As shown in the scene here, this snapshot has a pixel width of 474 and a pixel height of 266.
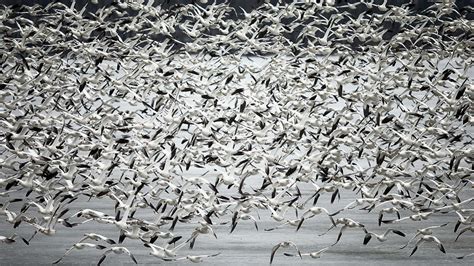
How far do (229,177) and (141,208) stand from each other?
1.10 meters

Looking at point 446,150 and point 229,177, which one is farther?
point 446,150

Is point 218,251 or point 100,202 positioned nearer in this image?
point 218,251

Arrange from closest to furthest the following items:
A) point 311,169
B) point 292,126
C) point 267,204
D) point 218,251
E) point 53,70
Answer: point 218,251
point 267,204
point 311,169
point 292,126
point 53,70

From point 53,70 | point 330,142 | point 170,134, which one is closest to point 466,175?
point 330,142

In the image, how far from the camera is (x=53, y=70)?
19203mm

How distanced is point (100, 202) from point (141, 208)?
0.69m

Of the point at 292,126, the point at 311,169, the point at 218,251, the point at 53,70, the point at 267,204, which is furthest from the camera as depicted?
the point at 53,70

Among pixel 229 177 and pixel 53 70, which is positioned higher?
pixel 229 177

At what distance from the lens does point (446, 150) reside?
43.8 feet

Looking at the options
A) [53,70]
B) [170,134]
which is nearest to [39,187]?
[170,134]

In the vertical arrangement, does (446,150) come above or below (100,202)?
above

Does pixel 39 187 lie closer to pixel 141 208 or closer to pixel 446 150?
pixel 141 208

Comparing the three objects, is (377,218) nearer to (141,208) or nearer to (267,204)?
(267,204)

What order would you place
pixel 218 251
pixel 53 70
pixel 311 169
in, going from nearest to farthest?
pixel 218 251 → pixel 311 169 → pixel 53 70
